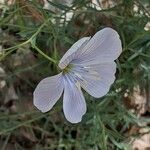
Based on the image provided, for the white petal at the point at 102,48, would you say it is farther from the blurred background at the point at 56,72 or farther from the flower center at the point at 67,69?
the blurred background at the point at 56,72

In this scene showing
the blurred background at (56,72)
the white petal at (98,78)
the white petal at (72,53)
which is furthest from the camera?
the blurred background at (56,72)

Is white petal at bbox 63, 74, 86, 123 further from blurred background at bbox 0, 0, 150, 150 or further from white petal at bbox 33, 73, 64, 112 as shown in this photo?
blurred background at bbox 0, 0, 150, 150

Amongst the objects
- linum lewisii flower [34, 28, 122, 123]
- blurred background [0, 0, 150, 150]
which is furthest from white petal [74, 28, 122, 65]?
blurred background [0, 0, 150, 150]

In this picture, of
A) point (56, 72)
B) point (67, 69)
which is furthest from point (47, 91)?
point (56, 72)

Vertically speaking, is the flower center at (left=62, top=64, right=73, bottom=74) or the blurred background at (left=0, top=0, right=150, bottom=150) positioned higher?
the flower center at (left=62, top=64, right=73, bottom=74)

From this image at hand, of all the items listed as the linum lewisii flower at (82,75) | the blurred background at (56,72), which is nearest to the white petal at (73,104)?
the linum lewisii flower at (82,75)

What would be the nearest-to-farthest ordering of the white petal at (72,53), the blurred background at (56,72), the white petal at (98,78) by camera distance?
the white petal at (72,53), the white petal at (98,78), the blurred background at (56,72)

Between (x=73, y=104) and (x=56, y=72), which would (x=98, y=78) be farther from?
(x=56, y=72)
